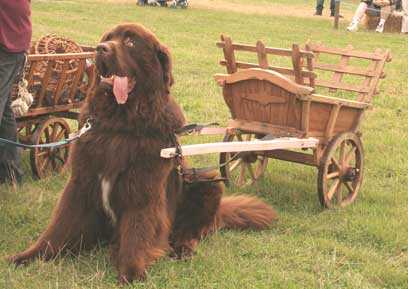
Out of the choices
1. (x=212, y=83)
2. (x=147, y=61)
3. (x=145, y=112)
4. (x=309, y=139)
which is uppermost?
(x=147, y=61)

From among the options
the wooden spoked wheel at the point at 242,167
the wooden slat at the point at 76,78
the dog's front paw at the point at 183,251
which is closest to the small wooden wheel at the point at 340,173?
the wooden spoked wheel at the point at 242,167

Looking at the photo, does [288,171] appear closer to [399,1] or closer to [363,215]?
[363,215]

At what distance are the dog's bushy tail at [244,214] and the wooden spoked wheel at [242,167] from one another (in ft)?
2.55

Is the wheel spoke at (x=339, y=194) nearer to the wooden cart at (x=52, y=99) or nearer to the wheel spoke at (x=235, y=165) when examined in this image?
the wheel spoke at (x=235, y=165)

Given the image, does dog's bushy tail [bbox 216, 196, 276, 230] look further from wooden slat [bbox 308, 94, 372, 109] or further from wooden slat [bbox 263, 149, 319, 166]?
wooden slat [bbox 308, 94, 372, 109]

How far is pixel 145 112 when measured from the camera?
3949mm

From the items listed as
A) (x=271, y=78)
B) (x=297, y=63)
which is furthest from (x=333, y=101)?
(x=271, y=78)

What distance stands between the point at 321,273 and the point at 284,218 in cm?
109

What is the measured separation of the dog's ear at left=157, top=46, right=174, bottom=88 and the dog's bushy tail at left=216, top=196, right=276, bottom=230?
1.39 metres

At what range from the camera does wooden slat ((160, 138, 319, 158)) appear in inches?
163

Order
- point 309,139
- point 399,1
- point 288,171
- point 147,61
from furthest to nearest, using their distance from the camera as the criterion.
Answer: point 399,1 < point 288,171 < point 309,139 < point 147,61

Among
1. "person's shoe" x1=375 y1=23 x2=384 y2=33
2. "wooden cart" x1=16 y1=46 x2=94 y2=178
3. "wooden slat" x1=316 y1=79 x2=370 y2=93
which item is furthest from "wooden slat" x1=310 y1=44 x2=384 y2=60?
"person's shoe" x1=375 y1=23 x2=384 y2=33

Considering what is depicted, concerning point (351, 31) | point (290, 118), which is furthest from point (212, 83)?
point (351, 31)

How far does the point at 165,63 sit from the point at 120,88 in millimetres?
375
